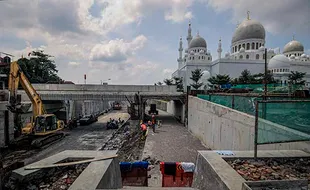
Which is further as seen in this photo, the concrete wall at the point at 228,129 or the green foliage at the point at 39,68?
the green foliage at the point at 39,68

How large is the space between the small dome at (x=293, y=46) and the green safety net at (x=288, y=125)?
68570 mm

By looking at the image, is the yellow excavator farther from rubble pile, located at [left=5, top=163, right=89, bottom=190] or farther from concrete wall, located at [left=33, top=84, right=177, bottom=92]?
concrete wall, located at [left=33, top=84, right=177, bottom=92]

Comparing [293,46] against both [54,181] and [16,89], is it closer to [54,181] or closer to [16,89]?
[16,89]

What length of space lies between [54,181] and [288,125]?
6.97 meters

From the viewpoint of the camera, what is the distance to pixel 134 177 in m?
6.03

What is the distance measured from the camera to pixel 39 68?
35438mm

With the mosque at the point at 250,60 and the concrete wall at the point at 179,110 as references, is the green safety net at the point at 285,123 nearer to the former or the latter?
the concrete wall at the point at 179,110

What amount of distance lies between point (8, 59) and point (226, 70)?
4859 centimetres

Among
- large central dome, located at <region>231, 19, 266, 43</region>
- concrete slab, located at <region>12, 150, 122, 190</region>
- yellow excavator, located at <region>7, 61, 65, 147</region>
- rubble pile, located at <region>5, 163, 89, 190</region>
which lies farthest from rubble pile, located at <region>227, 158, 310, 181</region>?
large central dome, located at <region>231, 19, 266, 43</region>

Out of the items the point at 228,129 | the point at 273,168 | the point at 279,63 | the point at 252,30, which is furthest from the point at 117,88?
the point at 252,30

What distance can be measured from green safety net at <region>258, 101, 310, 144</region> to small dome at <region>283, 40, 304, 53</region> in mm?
68570

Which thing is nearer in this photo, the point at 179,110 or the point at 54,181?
the point at 54,181

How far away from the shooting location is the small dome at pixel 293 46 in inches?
2217

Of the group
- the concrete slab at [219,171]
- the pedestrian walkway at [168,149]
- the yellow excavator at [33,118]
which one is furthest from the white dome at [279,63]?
the yellow excavator at [33,118]
